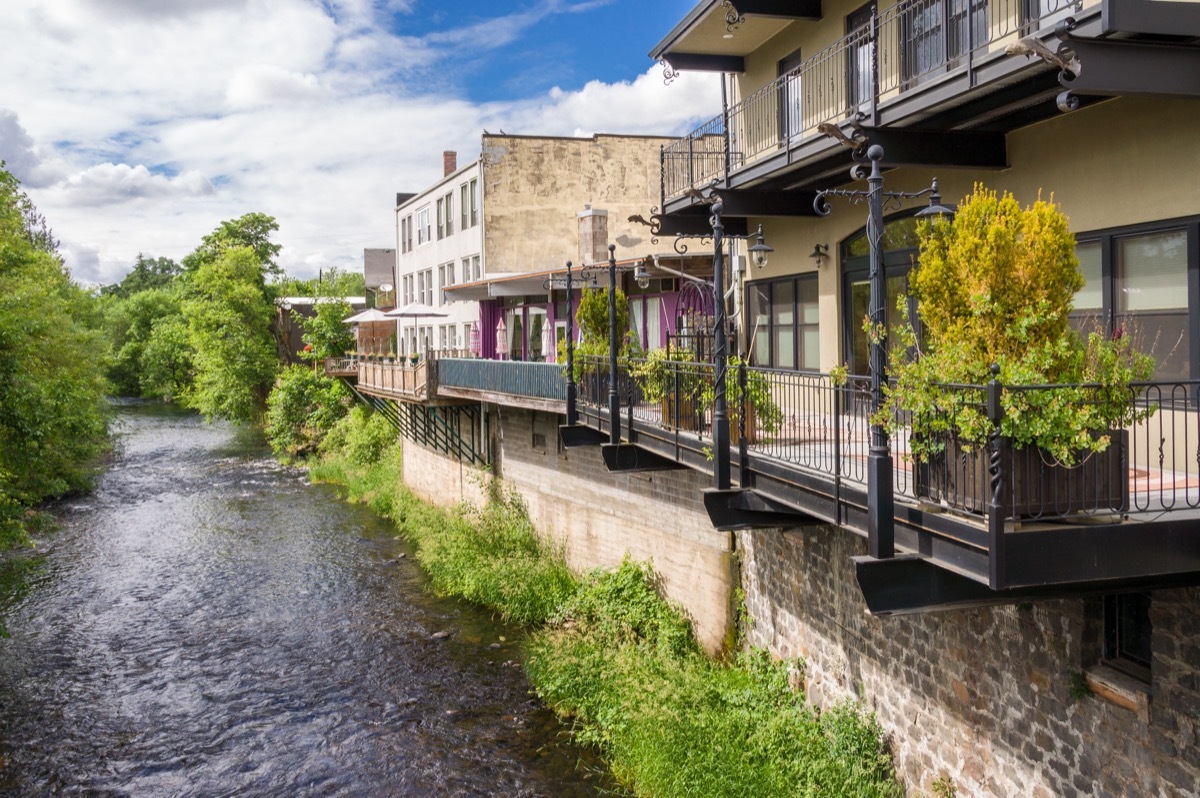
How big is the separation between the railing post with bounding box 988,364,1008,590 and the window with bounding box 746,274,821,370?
29.2 feet

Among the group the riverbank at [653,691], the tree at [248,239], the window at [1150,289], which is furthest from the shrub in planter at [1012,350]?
the tree at [248,239]

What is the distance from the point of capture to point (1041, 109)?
9898mm

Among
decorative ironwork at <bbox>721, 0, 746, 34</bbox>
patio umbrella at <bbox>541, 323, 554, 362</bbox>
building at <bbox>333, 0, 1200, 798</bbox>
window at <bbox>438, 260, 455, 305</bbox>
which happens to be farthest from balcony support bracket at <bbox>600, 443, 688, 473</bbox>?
window at <bbox>438, 260, 455, 305</bbox>

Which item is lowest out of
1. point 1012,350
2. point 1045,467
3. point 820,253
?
point 1045,467

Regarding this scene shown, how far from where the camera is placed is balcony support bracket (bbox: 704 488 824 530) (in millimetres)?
10539

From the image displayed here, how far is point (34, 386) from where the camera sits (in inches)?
676

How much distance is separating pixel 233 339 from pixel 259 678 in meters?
40.8

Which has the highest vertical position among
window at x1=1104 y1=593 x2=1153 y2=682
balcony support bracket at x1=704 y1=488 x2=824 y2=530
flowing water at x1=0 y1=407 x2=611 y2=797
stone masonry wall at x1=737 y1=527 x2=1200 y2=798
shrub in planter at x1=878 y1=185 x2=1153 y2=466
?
shrub in planter at x1=878 y1=185 x2=1153 y2=466

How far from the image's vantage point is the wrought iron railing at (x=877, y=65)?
393 inches

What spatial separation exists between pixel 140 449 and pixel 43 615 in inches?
1114

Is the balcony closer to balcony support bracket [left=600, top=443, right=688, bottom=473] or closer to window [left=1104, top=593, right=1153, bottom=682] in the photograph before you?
window [left=1104, top=593, right=1153, bottom=682]

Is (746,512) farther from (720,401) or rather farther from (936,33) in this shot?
(936,33)

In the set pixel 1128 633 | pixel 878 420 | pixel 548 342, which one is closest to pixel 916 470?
pixel 878 420

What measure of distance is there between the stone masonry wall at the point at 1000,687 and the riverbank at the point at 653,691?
0.54 meters
